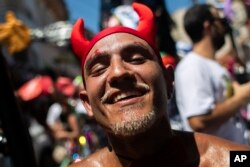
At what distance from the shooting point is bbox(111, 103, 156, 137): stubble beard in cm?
161

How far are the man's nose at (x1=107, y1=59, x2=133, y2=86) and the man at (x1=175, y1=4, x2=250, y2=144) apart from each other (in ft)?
3.91

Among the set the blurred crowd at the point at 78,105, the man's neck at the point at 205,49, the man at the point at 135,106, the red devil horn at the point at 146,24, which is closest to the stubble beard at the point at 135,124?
the man at the point at 135,106

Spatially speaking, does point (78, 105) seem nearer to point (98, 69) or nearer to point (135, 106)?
point (98, 69)

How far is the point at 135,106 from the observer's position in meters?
1.64

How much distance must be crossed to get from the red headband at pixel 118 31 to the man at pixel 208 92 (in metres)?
1.00

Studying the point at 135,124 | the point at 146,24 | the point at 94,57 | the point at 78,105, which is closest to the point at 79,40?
the point at 94,57

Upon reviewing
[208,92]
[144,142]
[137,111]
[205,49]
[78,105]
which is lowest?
[78,105]

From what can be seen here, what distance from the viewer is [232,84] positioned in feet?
9.89

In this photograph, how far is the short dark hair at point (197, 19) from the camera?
320 cm

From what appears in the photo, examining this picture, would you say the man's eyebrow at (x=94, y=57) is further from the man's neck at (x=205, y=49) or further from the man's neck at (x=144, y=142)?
the man's neck at (x=205, y=49)

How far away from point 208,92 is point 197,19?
577 mm

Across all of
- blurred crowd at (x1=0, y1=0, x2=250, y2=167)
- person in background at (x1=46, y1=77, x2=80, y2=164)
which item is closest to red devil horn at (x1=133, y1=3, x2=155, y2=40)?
blurred crowd at (x1=0, y1=0, x2=250, y2=167)

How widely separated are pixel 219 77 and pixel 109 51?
1.33 m

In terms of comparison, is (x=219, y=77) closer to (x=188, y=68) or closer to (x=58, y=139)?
(x=188, y=68)
